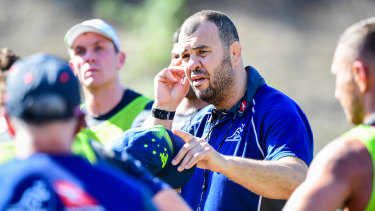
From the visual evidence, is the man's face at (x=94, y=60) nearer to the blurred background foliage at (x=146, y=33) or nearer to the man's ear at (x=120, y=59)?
the man's ear at (x=120, y=59)

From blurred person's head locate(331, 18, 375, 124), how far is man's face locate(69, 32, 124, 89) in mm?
3139

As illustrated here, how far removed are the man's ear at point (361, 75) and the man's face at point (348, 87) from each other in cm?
2

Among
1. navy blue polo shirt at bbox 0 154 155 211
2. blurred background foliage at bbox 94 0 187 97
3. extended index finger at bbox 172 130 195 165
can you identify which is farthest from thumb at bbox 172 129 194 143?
blurred background foliage at bbox 94 0 187 97

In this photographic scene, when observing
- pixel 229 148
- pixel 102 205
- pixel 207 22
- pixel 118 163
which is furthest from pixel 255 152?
pixel 102 205

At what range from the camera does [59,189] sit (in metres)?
2.20

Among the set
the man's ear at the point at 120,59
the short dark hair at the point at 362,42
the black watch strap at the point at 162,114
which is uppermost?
the short dark hair at the point at 362,42

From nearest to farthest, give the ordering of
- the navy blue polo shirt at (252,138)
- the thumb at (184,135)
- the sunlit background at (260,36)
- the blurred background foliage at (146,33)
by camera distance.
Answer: the thumb at (184,135)
the navy blue polo shirt at (252,138)
the sunlit background at (260,36)
the blurred background foliage at (146,33)

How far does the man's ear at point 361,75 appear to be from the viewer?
9.66 ft

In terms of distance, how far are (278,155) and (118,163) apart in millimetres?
1686

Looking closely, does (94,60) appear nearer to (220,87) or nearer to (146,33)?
(220,87)

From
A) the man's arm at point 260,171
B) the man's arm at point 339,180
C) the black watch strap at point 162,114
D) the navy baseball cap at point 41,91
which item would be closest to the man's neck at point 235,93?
the black watch strap at point 162,114

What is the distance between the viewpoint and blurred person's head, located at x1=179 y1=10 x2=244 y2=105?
4.47 meters

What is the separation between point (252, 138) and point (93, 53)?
7.34 ft

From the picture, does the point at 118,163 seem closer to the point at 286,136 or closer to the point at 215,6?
the point at 286,136
